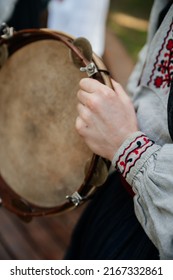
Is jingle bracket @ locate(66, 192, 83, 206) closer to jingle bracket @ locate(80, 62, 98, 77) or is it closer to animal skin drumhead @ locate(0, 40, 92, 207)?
animal skin drumhead @ locate(0, 40, 92, 207)

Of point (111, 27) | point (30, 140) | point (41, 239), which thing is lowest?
point (41, 239)

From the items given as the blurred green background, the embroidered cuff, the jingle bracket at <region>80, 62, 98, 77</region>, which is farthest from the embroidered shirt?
the blurred green background

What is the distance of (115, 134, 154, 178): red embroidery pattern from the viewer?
30.2 inches

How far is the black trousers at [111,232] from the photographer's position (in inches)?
35.6

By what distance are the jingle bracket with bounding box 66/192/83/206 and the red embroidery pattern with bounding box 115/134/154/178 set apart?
0.55 feet

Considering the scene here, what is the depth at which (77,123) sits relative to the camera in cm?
86

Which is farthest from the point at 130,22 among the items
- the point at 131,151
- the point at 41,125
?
the point at 131,151

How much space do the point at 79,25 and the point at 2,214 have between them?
1240 millimetres

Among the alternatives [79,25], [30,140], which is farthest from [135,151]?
[79,25]

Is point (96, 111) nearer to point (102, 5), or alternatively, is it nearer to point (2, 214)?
point (2, 214)

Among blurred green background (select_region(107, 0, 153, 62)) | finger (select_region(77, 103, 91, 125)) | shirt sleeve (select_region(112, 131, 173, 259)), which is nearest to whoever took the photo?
shirt sleeve (select_region(112, 131, 173, 259))

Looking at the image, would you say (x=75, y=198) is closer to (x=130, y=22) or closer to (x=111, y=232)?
(x=111, y=232)

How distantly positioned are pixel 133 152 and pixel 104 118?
3.5 inches

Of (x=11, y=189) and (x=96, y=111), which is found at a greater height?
(x=96, y=111)
